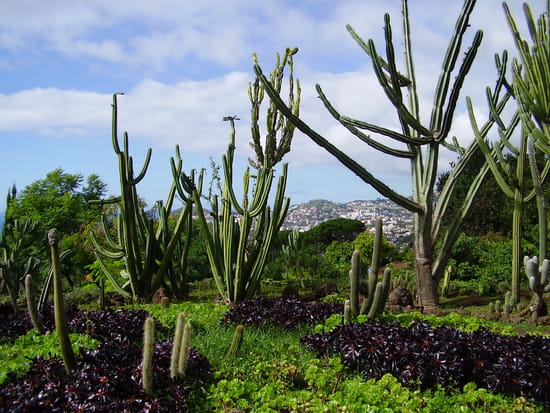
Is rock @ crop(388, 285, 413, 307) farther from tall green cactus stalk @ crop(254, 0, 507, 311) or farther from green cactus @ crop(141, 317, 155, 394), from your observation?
green cactus @ crop(141, 317, 155, 394)

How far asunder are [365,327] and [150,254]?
4.18 m

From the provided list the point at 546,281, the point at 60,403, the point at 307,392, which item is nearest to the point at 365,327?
the point at 307,392

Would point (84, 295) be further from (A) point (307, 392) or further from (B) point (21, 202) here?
(B) point (21, 202)

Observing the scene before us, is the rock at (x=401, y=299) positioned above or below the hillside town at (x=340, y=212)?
below

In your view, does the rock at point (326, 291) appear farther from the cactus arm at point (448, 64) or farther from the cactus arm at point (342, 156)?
the cactus arm at point (448, 64)

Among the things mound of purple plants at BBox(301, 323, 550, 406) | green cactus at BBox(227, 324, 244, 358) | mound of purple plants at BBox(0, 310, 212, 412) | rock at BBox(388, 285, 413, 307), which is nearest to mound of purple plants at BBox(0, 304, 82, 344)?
mound of purple plants at BBox(0, 310, 212, 412)

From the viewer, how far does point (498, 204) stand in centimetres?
1769

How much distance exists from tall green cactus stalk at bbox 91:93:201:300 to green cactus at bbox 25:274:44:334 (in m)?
2.98

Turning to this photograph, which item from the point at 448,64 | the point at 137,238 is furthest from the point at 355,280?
the point at 137,238

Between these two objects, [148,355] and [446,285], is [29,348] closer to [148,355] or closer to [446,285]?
[148,355]

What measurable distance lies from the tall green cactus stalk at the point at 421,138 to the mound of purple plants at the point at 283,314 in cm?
182

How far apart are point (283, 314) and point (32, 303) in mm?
2558

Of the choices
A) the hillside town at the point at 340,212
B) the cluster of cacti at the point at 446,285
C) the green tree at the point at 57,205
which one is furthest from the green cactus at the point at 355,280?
the hillside town at the point at 340,212

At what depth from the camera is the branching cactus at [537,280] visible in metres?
6.48
